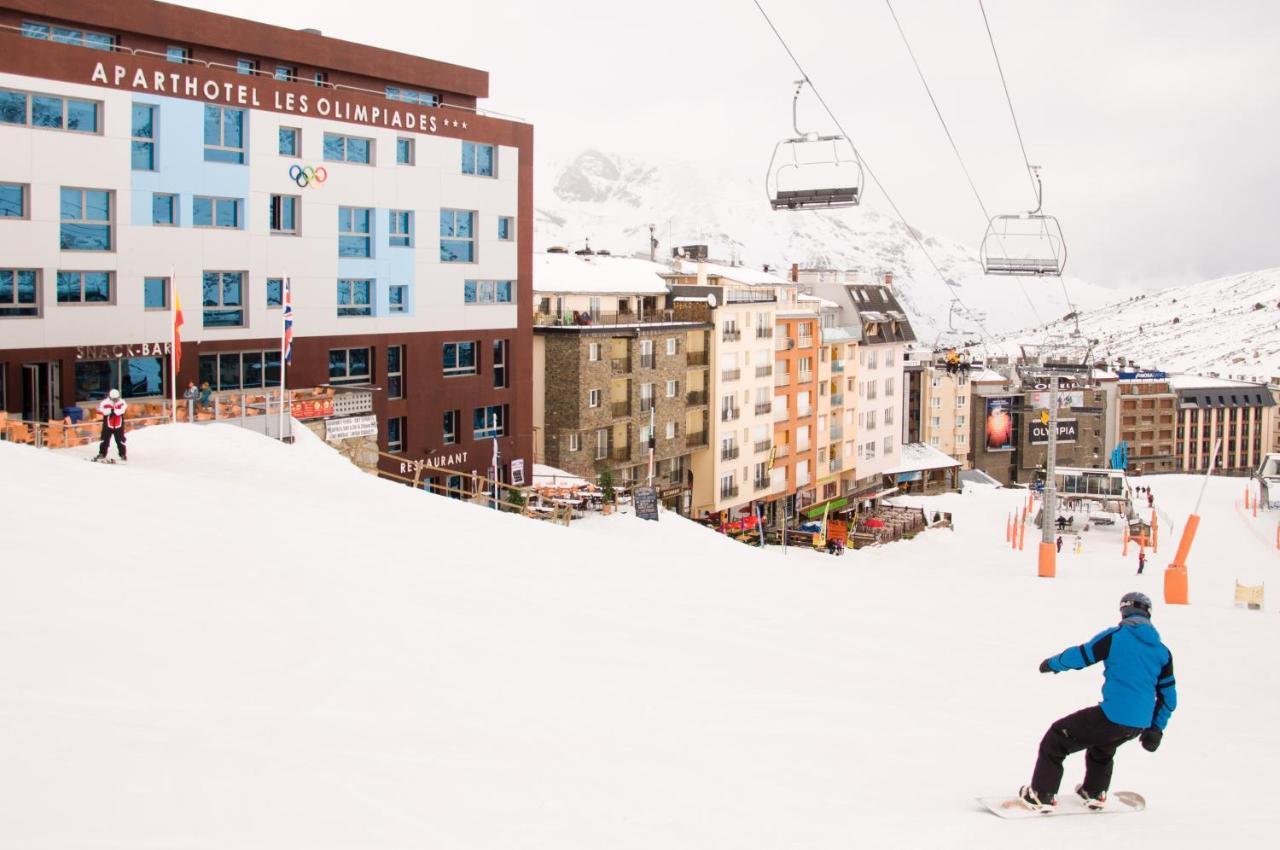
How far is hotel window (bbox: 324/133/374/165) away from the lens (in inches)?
1489

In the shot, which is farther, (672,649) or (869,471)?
(869,471)

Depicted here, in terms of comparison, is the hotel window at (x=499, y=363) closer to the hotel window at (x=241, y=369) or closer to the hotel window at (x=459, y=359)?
the hotel window at (x=459, y=359)

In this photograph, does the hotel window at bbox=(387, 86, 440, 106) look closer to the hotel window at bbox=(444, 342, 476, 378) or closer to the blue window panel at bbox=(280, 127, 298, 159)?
the blue window panel at bbox=(280, 127, 298, 159)

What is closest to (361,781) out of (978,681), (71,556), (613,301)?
(71,556)

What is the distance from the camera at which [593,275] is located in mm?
Result: 60469

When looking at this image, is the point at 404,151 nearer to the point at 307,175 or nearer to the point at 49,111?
the point at 307,175

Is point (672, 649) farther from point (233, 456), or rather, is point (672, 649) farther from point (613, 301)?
point (613, 301)

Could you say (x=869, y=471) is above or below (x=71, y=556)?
below

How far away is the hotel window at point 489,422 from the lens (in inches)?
1709

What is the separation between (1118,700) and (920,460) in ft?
275

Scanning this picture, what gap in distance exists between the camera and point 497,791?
8578 mm

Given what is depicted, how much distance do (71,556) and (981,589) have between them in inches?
968

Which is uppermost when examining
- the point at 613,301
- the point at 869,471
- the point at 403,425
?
the point at 613,301

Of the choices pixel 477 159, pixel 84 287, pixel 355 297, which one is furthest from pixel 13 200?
pixel 477 159
